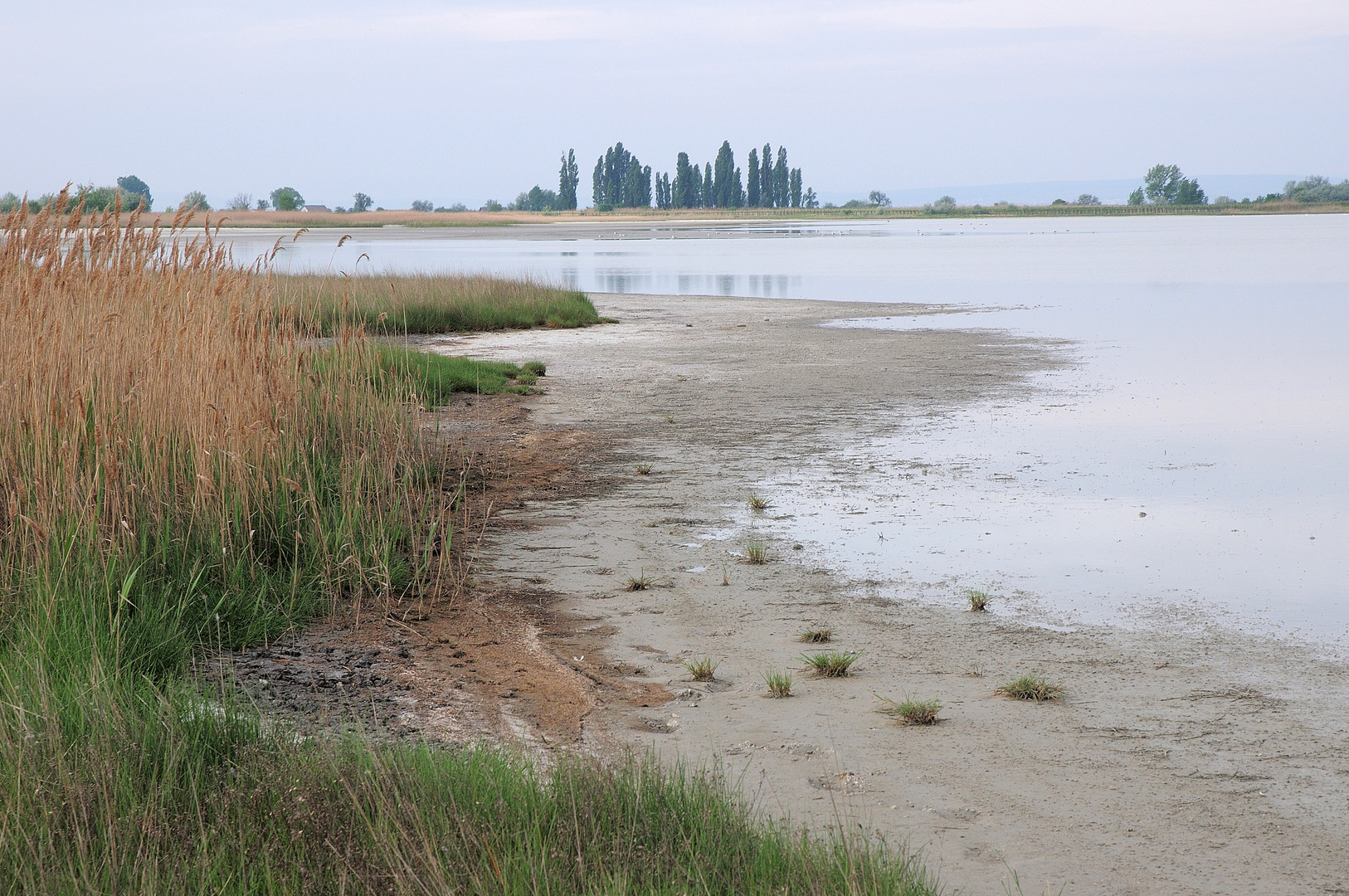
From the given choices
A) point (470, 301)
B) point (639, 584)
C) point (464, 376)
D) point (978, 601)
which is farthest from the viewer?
point (470, 301)

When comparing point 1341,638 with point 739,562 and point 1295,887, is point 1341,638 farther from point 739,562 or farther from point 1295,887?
point 739,562

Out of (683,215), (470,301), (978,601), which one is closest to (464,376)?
(470,301)

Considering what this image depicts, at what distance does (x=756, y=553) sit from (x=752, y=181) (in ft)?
458

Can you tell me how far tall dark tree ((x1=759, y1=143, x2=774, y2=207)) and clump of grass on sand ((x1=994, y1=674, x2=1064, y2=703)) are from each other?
141892mm

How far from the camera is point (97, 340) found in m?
6.24

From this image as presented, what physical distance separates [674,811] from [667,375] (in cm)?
1386

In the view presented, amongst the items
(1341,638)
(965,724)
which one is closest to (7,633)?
(965,724)

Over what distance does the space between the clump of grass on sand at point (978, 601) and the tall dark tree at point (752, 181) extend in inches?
5451

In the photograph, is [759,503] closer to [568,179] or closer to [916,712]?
[916,712]

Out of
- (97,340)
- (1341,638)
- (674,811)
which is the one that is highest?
(97,340)

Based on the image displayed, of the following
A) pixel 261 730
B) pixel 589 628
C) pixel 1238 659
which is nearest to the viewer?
pixel 261 730

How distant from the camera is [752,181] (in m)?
142

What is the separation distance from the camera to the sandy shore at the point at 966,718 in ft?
12.2

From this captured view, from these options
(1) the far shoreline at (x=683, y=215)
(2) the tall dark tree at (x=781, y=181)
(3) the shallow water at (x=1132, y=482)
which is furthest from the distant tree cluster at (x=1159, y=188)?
(3) the shallow water at (x=1132, y=482)
